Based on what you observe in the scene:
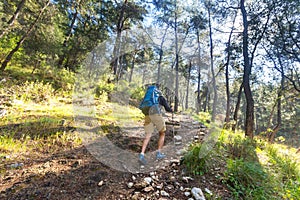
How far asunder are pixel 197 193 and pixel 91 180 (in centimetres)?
157

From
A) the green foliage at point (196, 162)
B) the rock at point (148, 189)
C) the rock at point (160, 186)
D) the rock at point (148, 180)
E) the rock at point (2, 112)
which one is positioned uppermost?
the rock at point (2, 112)

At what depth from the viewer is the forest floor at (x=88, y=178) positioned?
2076mm

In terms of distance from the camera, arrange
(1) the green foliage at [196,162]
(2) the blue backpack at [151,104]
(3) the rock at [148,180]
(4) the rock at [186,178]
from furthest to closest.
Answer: (2) the blue backpack at [151,104] < (1) the green foliage at [196,162] < (4) the rock at [186,178] < (3) the rock at [148,180]

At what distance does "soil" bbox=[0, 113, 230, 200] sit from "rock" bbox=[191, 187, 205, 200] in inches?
3.2

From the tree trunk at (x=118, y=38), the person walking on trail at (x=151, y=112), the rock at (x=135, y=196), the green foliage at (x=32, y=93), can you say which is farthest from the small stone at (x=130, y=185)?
the tree trunk at (x=118, y=38)

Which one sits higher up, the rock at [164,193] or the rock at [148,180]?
the rock at [148,180]

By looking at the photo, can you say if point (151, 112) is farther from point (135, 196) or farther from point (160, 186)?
point (135, 196)

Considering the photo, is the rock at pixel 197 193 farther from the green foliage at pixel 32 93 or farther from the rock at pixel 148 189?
the green foliage at pixel 32 93

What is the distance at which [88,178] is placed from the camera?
2412 mm

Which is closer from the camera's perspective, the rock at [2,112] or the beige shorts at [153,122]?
the beige shorts at [153,122]

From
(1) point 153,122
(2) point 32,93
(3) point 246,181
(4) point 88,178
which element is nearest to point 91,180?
(4) point 88,178

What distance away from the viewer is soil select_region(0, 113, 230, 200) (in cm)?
206

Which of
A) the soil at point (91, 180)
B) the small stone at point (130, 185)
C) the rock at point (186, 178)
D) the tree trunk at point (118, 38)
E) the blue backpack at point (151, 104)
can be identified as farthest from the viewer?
the tree trunk at point (118, 38)

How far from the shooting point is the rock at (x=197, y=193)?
2.27 metres
